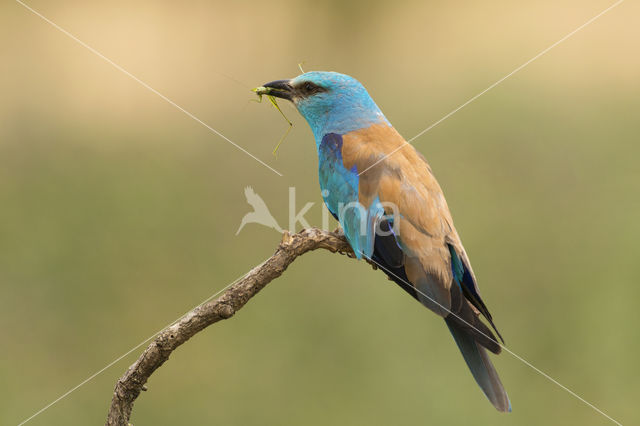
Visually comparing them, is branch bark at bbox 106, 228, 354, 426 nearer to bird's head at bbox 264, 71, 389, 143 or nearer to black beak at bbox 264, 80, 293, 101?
bird's head at bbox 264, 71, 389, 143

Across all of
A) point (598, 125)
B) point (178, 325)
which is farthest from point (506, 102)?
point (178, 325)

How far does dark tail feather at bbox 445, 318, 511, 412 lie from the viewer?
7.61 ft

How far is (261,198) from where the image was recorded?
→ 13.7 ft

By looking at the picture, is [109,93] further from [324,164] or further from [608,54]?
[608,54]

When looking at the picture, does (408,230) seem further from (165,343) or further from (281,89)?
(281,89)

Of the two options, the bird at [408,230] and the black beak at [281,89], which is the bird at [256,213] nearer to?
the black beak at [281,89]

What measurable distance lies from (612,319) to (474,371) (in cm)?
201

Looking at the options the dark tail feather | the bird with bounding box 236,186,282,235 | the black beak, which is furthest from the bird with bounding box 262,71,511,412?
the bird with bounding box 236,186,282,235

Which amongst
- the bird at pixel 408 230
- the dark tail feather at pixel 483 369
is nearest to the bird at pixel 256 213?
the bird at pixel 408 230

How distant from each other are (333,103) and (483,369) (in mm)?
1273

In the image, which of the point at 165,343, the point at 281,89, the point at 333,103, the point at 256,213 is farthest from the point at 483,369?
the point at 256,213

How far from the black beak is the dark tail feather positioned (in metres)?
1.30

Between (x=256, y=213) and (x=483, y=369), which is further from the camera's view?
(x=256, y=213)

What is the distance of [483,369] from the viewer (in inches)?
92.3
